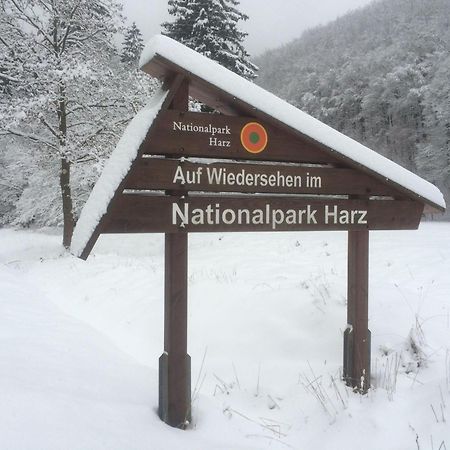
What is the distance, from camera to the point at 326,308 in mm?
5031

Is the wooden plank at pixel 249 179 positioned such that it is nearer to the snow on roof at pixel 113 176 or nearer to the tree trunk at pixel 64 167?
the snow on roof at pixel 113 176

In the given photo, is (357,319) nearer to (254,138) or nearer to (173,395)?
(173,395)

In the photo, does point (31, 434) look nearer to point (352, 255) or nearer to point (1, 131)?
point (352, 255)

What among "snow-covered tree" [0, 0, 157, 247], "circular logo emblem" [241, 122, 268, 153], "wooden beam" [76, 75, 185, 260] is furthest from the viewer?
"snow-covered tree" [0, 0, 157, 247]

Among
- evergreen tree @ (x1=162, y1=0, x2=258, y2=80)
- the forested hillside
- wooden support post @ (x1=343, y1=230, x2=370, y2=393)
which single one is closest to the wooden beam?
wooden support post @ (x1=343, y1=230, x2=370, y2=393)

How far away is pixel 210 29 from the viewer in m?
19.9

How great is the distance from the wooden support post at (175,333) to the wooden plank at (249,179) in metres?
0.17

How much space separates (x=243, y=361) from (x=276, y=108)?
256 cm

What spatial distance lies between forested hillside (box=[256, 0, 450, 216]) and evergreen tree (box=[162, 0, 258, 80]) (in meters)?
15.7

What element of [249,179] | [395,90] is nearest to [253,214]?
[249,179]

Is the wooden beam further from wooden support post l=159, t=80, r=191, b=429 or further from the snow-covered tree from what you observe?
the snow-covered tree

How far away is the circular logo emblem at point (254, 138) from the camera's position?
336cm

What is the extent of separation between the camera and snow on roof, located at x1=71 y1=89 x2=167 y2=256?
289 cm

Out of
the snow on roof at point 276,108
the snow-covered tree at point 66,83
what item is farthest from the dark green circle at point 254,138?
the snow-covered tree at point 66,83
